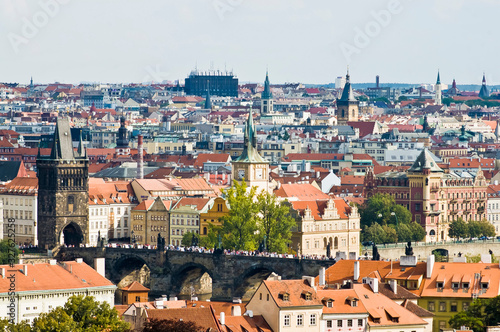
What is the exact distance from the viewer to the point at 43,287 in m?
85.8

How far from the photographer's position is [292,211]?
434 feet

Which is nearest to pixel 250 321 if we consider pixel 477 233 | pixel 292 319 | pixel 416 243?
pixel 292 319

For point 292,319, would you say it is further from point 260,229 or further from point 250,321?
point 260,229

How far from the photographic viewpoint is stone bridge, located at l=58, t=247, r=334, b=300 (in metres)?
115

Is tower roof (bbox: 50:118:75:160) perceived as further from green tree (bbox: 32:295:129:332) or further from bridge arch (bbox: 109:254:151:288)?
green tree (bbox: 32:295:129:332)

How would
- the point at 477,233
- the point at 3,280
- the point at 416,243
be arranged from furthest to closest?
the point at 477,233, the point at 416,243, the point at 3,280

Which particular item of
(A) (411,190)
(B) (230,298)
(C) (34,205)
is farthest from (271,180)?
(B) (230,298)

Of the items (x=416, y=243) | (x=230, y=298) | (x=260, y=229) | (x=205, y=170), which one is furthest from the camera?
(x=205, y=170)

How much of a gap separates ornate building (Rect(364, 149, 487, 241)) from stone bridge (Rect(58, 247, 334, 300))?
32255mm

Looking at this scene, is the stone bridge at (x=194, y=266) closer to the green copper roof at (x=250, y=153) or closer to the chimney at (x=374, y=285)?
the green copper roof at (x=250, y=153)

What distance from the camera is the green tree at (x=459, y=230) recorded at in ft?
497

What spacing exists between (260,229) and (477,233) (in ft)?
102

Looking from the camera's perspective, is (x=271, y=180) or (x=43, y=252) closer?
(x=43, y=252)

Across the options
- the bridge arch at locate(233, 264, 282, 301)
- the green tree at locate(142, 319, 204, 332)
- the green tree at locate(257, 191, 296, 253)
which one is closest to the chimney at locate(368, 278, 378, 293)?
the green tree at locate(142, 319, 204, 332)
